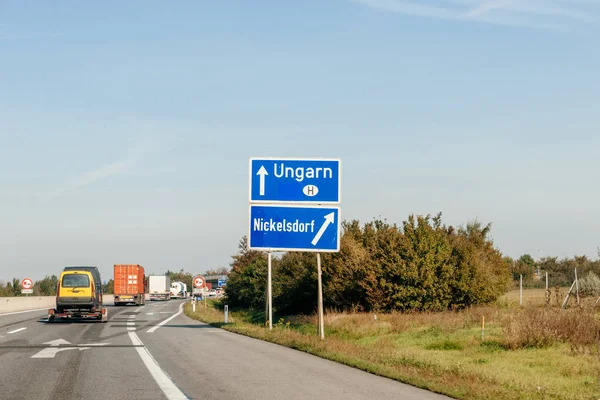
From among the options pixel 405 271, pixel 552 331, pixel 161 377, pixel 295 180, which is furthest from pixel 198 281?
pixel 161 377

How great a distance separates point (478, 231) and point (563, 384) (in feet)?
131

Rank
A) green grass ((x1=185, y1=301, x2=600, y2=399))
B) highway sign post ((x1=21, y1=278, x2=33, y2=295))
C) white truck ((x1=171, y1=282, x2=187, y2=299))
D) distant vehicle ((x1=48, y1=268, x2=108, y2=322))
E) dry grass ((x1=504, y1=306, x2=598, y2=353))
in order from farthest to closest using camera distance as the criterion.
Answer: white truck ((x1=171, y1=282, x2=187, y2=299))
highway sign post ((x1=21, y1=278, x2=33, y2=295))
distant vehicle ((x1=48, y1=268, x2=108, y2=322))
dry grass ((x1=504, y1=306, x2=598, y2=353))
green grass ((x1=185, y1=301, x2=600, y2=399))

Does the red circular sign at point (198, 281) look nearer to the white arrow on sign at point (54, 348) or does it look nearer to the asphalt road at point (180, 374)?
the white arrow on sign at point (54, 348)

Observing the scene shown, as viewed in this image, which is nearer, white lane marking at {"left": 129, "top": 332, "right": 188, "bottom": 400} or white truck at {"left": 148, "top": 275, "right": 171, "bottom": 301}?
white lane marking at {"left": 129, "top": 332, "right": 188, "bottom": 400}

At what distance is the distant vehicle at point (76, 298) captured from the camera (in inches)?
1352

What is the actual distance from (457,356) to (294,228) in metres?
7.70

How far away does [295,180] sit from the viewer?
80.8 ft

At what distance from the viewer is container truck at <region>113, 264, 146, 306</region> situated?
66.9 m

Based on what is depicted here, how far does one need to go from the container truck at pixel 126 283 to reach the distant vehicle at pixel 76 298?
32.2 metres

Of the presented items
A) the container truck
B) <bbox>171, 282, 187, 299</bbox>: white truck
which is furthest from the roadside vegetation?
<bbox>171, 282, 187, 299</bbox>: white truck

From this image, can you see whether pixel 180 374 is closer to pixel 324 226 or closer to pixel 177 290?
pixel 324 226

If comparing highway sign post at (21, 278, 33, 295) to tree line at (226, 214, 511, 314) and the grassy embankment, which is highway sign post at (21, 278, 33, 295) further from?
the grassy embankment

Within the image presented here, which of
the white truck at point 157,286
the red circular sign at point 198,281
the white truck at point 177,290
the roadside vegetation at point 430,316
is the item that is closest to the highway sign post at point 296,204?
the roadside vegetation at point 430,316

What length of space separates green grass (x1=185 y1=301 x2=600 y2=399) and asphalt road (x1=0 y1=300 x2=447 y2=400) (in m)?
0.70
